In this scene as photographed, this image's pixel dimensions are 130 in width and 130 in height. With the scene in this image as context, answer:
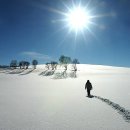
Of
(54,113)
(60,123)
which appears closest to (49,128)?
(60,123)

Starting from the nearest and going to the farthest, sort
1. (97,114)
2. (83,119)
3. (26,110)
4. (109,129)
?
(109,129), (83,119), (97,114), (26,110)

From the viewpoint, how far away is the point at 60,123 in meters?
10.3

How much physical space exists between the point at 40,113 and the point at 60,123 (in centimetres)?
250

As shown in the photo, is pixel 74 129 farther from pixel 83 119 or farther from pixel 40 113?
pixel 40 113

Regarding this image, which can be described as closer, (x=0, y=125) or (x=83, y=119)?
(x=0, y=125)

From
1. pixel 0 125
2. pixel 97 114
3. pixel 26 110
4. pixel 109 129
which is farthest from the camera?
pixel 26 110

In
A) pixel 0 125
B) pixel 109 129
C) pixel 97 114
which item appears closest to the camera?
pixel 109 129

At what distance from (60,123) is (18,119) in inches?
83.4

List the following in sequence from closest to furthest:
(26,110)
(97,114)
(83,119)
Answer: (83,119)
(97,114)
(26,110)

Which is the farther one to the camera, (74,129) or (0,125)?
(0,125)

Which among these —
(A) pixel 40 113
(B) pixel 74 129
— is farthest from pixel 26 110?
(B) pixel 74 129

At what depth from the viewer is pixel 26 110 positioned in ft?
44.2

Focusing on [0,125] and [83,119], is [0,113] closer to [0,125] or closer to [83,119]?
[0,125]

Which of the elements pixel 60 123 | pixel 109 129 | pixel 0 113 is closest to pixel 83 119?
pixel 60 123
